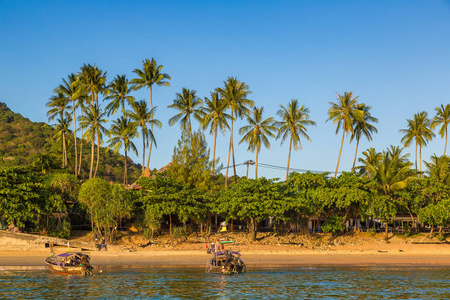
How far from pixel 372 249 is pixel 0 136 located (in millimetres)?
128832

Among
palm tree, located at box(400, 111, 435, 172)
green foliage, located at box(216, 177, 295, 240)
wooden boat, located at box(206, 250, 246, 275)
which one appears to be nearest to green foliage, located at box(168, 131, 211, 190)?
green foliage, located at box(216, 177, 295, 240)

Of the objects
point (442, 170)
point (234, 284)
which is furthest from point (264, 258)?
point (442, 170)

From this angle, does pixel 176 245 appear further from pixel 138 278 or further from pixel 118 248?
pixel 138 278

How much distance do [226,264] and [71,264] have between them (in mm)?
10948

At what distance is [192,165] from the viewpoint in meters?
57.5

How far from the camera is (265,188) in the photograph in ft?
167

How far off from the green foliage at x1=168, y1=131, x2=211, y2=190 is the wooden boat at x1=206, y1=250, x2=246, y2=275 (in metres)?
20.1

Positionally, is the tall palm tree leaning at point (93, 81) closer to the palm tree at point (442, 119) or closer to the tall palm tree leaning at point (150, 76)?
the tall palm tree leaning at point (150, 76)

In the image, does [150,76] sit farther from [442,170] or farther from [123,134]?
[442,170]

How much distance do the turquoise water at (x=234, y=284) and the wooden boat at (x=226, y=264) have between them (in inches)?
31.8

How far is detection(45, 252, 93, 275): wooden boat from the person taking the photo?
3394 centimetres

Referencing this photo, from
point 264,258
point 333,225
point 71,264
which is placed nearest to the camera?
point 71,264

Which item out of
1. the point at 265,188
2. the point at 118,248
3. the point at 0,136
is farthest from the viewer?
the point at 0,136

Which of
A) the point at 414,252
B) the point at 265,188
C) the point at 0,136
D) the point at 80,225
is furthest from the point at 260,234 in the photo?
the point at 0,136
